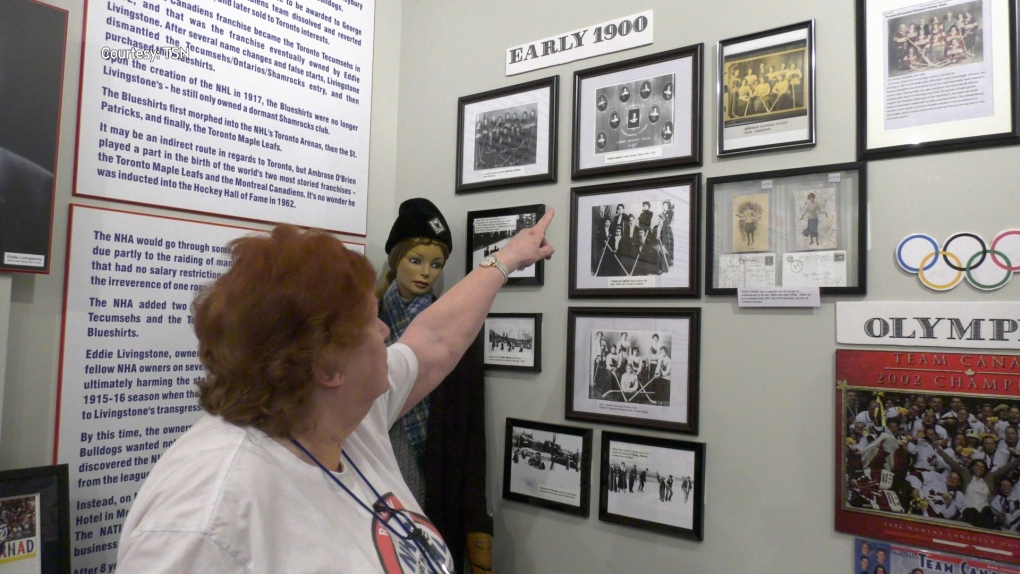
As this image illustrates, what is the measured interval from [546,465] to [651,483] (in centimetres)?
30

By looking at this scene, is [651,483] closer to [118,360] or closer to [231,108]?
[118,360]

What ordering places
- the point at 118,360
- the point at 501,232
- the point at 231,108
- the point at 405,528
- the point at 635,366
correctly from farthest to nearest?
the point at 501,232, the point at 231,108, the point at 635,366, the point at 118,360, the point at 405,528

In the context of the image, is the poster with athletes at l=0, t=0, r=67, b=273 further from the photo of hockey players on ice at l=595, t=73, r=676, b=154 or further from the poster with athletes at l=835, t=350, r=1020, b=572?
the poster with athletes at l=835, t=350, r=1020, b=572

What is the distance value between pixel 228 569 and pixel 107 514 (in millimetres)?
925

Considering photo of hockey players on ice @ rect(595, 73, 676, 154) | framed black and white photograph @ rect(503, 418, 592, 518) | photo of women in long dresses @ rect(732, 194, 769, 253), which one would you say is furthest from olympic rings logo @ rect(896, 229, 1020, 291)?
framed black and white photograph @ rect(503, 418, 592, 518)

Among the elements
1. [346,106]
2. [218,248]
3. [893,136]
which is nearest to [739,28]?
[893,136]

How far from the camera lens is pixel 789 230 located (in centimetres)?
134

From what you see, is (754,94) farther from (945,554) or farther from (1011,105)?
(945,554)

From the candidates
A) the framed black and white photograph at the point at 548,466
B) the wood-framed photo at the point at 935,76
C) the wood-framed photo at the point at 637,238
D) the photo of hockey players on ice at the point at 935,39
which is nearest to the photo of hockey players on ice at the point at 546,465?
the framed black and white photograph at the point at 548,466

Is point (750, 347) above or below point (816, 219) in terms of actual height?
below

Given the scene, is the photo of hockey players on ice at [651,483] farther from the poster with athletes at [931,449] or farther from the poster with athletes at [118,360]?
the poster with athletes at [118,360]

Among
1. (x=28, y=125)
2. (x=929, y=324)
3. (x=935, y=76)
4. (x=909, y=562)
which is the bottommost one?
(x=909, y=562)

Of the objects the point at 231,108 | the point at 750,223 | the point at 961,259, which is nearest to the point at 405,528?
the point at 750,223

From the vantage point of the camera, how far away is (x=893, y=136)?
1.25m
